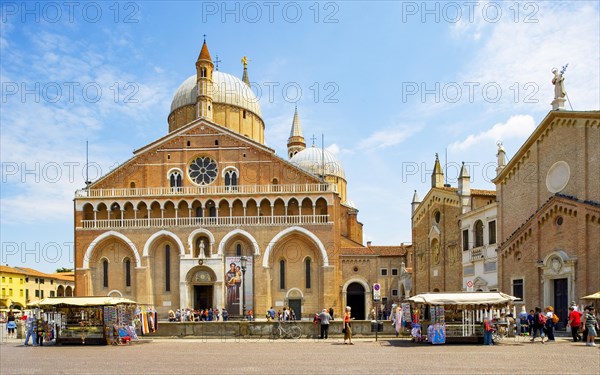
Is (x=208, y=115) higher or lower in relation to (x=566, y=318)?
higher

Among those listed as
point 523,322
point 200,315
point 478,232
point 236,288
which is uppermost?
point 478,232

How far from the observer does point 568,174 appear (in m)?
26.4

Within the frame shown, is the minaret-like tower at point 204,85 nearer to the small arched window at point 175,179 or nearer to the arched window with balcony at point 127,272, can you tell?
the small arched window at point 175,179

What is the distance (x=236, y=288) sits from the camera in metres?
42.6

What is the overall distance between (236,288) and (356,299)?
12.5 m

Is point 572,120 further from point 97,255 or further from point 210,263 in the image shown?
point 97,255

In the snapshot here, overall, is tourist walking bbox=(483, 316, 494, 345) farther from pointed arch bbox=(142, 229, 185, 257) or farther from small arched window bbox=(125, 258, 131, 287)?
small arched window bbox=(125, 258, 131, 287)

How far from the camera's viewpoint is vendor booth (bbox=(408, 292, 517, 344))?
70.3 feet

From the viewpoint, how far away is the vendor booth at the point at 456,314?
2144 centimetres

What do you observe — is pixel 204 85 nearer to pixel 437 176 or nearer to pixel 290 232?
pixel 290 232

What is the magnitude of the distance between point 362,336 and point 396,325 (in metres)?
1.55

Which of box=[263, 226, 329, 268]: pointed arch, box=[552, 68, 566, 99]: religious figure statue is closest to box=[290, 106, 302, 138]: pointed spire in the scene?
box=[263, 226, 329, 268]: pointed arch

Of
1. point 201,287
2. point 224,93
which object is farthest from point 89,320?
point 224,93

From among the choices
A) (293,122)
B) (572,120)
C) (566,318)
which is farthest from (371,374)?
(293,122)
